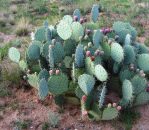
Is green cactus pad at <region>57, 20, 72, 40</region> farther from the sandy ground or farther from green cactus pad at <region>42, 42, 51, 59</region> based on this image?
the sandy ground

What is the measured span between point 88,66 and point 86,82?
1.19ft

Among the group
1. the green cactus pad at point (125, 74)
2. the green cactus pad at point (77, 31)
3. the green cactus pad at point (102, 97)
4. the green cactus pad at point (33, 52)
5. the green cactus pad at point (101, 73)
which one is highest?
the green cactus pad at point (77, 31)

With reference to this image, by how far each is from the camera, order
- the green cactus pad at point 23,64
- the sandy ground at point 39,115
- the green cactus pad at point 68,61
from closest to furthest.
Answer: the sandy ground at point 39,115 → the green cactus pad at point 68,61 → the green cactus pad at point 23,64

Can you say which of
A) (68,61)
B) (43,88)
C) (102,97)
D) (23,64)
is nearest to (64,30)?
(68,61)

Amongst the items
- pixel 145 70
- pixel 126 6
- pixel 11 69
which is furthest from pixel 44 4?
pixel 145 70

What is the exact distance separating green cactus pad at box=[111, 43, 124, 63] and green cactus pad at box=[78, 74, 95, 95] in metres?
0.55

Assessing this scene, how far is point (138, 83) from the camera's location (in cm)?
625

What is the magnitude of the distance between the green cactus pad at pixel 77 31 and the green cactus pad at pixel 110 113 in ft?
3.98

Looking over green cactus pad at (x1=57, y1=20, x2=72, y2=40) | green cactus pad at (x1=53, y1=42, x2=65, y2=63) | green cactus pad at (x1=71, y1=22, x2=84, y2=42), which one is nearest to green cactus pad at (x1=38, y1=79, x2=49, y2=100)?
green cactus pad at (x1=53, y1=42, x2=65, y2=63)

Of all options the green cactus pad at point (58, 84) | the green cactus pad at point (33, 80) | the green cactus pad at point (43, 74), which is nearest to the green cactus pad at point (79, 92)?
the green cactus pad at point (58, 84)

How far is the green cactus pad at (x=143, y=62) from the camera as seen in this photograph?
21.8ft

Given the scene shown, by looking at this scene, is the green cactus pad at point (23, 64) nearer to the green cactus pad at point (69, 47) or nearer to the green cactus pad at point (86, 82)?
the green cactus pad at point (69, 47)

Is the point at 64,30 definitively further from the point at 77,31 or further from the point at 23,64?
the point at 23,64

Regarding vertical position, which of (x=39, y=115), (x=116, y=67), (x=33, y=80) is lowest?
(x=39, y=115)
